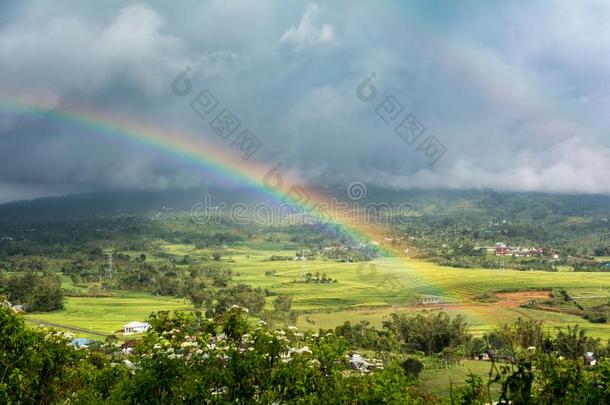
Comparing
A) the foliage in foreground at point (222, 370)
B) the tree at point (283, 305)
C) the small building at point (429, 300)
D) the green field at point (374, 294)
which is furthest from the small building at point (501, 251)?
the foliage in foreground at point (222, 370)

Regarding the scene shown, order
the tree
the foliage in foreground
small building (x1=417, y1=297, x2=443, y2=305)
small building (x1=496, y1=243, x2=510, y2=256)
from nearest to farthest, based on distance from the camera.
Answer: the foliage in foreground, the tree, small building (x1=417, y1=297, x2=443, y2=305), small building (x1=496, y1=243, x2=510, y2=256)

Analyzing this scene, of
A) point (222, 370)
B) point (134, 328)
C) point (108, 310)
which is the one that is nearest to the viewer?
point (222, 370)

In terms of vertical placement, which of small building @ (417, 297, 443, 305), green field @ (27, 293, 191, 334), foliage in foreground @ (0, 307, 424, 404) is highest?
foliage in foreground @ (0, 307, 424, 404)

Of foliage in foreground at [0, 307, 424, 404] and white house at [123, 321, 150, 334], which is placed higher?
foliage in foreground at [0, 307, 424, 404]

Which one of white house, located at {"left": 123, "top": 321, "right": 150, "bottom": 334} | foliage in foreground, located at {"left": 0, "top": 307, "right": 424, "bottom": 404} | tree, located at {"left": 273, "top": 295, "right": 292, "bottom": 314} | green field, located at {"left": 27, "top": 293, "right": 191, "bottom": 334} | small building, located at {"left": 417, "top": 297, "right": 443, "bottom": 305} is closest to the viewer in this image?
foliage in foreground, located at {"left": 0, "top": 307, "right": 424, "bottom": 404}

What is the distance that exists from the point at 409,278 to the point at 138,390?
100355 millimetres

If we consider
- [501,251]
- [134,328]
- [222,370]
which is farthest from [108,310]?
[501,251]

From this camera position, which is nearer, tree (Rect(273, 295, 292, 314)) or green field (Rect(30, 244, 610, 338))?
green field (Rect(30, 244, 610, 338))

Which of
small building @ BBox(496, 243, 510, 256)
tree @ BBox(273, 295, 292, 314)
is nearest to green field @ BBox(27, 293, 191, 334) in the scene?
tree @ BBox(273, 295, 292, 314)

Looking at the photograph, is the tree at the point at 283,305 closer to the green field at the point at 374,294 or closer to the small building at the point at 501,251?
the green field at the point at 374,294

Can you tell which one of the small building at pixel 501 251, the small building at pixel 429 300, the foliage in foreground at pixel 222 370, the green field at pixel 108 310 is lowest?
the small building at pixel 429 300

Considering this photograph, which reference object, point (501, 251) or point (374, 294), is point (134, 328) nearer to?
point (374, 294)

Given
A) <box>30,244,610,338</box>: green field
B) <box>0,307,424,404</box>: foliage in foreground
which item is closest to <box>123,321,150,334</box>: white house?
<box>30,244,610,338</box>: green field

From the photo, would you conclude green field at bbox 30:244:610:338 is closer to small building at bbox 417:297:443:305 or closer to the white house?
small building at bbox 417:297:443:305
